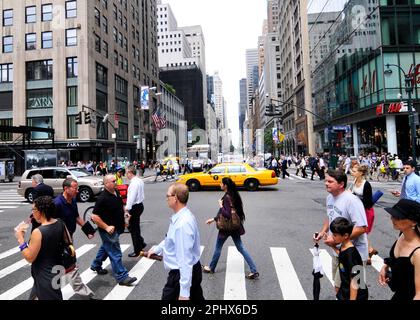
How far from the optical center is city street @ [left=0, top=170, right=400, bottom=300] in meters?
4.84

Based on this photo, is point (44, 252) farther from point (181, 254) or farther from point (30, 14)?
point (30, 14)

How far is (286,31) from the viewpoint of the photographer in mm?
77938

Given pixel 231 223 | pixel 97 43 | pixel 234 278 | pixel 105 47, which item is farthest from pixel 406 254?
pixel 105 47

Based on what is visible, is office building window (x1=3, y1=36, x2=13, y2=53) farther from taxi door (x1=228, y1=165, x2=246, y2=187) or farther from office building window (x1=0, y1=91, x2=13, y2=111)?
taxi door (x1=228, y1=165, x2=246, y2=187)

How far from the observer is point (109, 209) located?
533 centimetres

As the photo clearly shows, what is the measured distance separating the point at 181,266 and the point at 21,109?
151 ft

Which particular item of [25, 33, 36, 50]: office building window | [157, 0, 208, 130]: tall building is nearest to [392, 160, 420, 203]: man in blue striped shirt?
[25, 33, 36, 50]: office building window

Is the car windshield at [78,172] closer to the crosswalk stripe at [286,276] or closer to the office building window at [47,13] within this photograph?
the crosswalk stripe at [286,276]

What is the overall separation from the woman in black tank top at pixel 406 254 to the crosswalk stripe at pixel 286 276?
2138mm

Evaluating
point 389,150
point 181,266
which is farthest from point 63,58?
point 181,266

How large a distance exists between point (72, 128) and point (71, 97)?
412 cm

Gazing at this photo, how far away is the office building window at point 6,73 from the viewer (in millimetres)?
41750

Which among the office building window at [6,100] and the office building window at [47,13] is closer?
the office building window at [47,13]

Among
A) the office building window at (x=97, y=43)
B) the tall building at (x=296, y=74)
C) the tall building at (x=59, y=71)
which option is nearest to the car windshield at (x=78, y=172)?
the tall building at (x=59, y=71)
